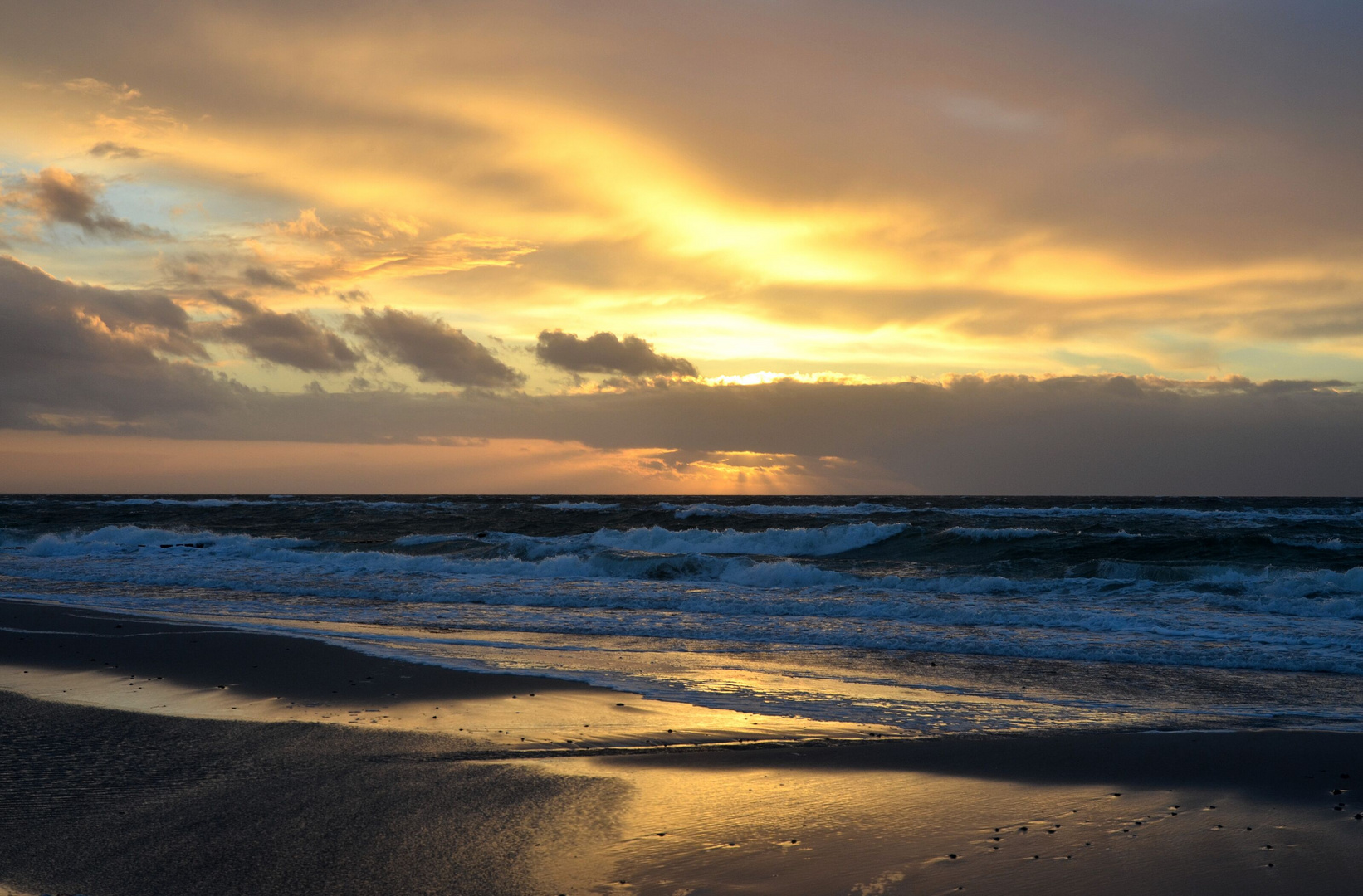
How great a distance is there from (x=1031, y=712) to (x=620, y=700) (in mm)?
4126

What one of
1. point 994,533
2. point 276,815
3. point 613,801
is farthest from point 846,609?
point 994,533

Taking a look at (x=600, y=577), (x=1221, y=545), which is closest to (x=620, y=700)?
(x=600, y=577)

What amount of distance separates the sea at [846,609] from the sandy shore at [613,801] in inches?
47.2

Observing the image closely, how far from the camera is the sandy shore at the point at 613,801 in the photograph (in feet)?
15.2

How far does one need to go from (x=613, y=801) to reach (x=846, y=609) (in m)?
11.3

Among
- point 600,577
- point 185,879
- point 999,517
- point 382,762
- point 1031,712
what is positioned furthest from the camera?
point 999,517

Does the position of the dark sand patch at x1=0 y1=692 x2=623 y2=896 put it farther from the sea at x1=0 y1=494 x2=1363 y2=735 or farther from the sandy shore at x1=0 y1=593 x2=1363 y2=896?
the sea at x1=0 y1=494 x2=1363 y2=735

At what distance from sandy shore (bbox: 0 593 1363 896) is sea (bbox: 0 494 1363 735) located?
1.20 m

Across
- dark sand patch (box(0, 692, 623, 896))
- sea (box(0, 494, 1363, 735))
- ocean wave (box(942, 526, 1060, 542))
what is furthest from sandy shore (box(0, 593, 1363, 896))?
ocean wave (box(942, 526, 1060, 542))

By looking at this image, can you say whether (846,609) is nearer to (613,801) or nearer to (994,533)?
(613,801)

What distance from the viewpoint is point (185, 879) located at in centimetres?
449

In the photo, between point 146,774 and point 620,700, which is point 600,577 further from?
point 146,774

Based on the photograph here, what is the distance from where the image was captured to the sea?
31.0 ft

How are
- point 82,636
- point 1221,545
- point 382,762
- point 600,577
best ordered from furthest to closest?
point 1221,545 → point 600,577 → point 82,636 → point 382,762
